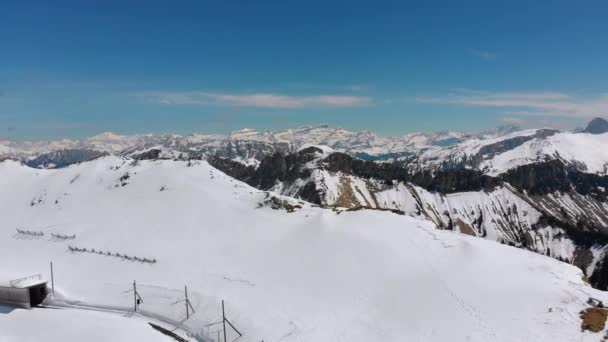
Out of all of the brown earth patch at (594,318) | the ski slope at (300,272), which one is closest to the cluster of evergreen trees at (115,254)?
the ski slope at (300,272)

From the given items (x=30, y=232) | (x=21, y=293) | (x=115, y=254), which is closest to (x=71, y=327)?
(x=21, y=293)

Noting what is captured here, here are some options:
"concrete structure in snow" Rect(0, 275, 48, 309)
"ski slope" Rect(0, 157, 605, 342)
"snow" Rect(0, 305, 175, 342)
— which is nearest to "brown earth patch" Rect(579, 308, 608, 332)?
"ski slope" Rect(0, 157, 605, 342)

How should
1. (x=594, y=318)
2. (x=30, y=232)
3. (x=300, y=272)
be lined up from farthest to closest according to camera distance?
1. (x=30, y=232)
2. (x=300, y=272)
3. (x=594, y=318)

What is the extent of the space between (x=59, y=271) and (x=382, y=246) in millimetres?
51665

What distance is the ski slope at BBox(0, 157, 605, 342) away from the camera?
3975 cm

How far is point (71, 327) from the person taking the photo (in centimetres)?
3856

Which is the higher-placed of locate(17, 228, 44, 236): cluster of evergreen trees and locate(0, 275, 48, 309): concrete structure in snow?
locate(0, 275, 48, 309): concrete structure in snow

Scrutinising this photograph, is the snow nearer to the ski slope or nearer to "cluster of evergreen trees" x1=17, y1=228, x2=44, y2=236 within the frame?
the ski slope

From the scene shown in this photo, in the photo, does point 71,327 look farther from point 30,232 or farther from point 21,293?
point 30,232

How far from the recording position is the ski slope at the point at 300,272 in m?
39.8

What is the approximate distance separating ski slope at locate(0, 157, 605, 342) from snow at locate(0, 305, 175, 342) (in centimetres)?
284

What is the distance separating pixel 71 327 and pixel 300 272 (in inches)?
1107

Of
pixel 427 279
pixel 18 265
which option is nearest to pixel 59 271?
pixel 18 265

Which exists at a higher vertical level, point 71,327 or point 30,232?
point 71,327
